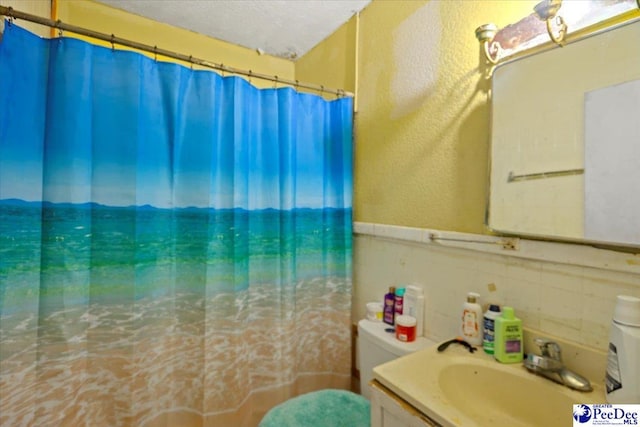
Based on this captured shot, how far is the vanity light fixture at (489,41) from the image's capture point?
100cm

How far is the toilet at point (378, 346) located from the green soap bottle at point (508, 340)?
0.97 ft

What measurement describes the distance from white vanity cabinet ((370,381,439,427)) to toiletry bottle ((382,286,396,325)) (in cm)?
52

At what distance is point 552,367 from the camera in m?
0.83

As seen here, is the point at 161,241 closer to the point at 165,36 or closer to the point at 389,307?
the point at 389,307

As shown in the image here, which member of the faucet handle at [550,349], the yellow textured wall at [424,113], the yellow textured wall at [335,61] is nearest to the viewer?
the faucet handle at [550,349]

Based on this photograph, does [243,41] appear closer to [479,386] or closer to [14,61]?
[14,61]

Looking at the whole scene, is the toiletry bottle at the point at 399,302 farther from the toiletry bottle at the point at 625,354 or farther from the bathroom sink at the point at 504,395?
A: the toiletry bottle at the point at 625,354

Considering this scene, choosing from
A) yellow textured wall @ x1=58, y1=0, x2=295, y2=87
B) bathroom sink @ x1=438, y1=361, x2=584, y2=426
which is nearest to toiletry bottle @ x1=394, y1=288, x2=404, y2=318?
bathroom sink @ x1=438, y1=361, x2=584, y2=426

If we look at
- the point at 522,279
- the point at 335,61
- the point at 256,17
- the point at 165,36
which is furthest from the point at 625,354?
the point at 165,36

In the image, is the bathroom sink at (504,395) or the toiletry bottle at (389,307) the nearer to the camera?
the bathroom sink at (504,395)

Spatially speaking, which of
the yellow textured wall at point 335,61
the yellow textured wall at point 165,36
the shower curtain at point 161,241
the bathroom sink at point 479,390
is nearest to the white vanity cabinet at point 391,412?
the bathroom sink at point 479,390

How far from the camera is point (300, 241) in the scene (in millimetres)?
1540

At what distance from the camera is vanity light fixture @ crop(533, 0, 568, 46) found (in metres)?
0.82

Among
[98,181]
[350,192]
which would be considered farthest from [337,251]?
[98,181]
